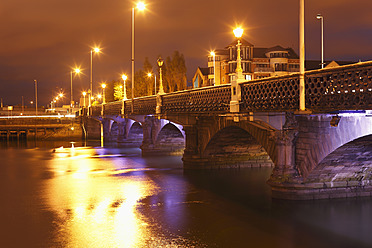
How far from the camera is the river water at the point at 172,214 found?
18.9 m

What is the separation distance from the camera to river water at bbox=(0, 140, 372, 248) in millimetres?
18859

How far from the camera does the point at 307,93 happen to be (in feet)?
63.7

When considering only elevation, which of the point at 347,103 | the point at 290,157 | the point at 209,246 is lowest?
the point at 209,246

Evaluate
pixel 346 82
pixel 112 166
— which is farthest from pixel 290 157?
pixel 112 166

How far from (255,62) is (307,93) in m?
78.7

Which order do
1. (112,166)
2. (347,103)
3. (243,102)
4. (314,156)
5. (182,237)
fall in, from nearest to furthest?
(347,103), (182,237), (314,156), (243,102), (112,166)

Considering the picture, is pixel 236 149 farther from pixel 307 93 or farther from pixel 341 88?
pixel 341 88

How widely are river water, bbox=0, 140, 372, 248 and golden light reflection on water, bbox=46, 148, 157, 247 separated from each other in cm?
5

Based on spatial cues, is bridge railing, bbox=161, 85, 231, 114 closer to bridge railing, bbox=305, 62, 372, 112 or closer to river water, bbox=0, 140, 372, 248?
river water, bbox=0, 140, 372, 248

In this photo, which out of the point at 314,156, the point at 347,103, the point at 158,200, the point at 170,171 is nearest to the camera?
the point at 347,103

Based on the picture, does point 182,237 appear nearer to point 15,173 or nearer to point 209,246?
point 209,246

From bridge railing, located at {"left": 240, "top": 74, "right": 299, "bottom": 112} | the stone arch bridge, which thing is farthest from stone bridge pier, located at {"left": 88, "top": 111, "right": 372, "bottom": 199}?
bridge railing, located at {"left": 240, "top": 74, "right": 299, "bottom": 112}

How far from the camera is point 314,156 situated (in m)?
21.9

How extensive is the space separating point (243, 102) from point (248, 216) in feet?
20.5
